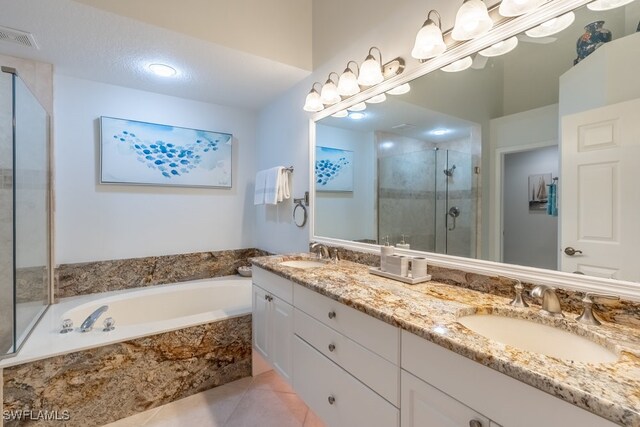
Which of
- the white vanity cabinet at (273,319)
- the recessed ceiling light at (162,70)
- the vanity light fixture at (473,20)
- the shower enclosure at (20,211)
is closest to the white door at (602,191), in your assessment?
the vanity light fixture at (473,20)

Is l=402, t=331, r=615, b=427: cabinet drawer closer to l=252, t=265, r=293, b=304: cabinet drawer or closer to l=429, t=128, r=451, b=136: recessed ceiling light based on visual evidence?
l=252, t=265, r=293, b=304: cabinet drawer

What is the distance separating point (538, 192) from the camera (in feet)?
3.72

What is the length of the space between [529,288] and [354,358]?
72 centimetres

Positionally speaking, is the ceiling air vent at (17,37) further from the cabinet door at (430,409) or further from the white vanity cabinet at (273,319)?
the cabinet door at (430,409)

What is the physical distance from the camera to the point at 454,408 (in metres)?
0.79

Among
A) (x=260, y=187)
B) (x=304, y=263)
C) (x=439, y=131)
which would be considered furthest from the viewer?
(x=260, y=187)

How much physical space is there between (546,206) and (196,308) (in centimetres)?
273

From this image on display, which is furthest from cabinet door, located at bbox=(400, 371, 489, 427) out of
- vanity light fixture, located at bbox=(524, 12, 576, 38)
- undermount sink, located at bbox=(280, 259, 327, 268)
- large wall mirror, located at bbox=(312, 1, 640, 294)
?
vanity light fixture, located at bbox=(524, 12, 576, 38)

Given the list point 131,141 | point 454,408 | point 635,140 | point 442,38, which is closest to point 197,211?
point 131,141

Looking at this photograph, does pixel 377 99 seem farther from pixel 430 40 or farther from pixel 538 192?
pixel 538 192

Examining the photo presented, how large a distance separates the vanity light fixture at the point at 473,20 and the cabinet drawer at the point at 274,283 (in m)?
1.44

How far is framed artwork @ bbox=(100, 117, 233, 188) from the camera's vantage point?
246cm

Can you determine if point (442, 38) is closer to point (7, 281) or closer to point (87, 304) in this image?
point (7, 281)

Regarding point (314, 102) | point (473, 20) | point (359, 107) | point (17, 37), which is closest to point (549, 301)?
point (473, 20)
